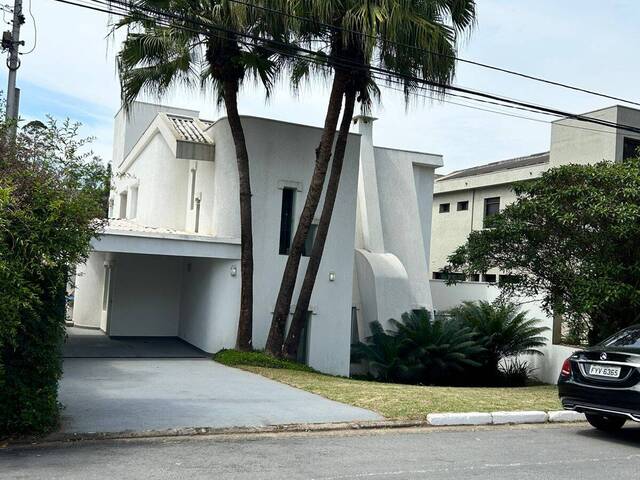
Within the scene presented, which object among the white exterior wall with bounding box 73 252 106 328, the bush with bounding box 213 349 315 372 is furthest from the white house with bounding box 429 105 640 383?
the white exterior wall with bounding box 73 252 106 328

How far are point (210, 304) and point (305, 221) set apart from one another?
3.81 metres

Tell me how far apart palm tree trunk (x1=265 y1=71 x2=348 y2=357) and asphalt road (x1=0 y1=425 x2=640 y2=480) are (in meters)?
7.81

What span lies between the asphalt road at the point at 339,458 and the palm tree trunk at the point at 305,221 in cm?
781

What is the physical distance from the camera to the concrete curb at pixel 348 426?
8375 millimetres

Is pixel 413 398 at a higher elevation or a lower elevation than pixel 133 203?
lower

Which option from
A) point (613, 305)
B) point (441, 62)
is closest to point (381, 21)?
point (441, 62)

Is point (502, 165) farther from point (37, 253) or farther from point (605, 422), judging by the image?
point (37, 253)

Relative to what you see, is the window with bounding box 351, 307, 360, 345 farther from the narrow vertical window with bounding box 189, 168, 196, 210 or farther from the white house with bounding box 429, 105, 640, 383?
the narrow vertical window with bounding box 189, 168, 196, 210

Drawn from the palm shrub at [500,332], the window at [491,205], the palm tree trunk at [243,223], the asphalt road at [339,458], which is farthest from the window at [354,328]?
the window at [491,205]

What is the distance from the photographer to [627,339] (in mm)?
9992

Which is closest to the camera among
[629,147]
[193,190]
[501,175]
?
[193,190]

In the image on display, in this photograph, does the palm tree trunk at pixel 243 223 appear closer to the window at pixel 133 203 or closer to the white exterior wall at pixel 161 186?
the white exterior wall at pixel 161 186

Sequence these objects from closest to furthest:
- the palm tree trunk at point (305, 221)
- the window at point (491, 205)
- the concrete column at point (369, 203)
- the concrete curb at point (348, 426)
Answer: the concrete curb at point (348, 426) → the palm tree trunk at point (305, 221) → the concrete column at point (369, 203) → the window at point (491, 205)

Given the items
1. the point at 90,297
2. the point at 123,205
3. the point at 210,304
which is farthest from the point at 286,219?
the point at 123,205
